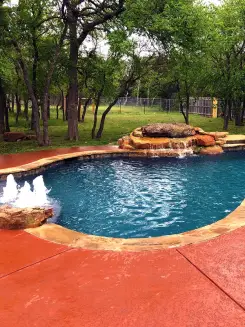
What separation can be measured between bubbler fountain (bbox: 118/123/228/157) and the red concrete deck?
7.94 metres

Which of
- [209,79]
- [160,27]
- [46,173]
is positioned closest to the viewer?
[46,173]

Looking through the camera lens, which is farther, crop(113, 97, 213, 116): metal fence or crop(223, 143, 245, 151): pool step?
crop(113, 97, 213, 116): metal fence

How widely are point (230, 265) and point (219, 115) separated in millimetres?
27064

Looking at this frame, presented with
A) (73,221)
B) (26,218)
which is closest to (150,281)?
(26,218)

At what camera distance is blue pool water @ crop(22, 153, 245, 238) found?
6000mm

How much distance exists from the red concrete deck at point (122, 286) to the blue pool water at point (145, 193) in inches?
60.2

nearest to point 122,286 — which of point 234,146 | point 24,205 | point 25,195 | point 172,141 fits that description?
A: point 24,205

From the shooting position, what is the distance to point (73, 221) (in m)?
6.16

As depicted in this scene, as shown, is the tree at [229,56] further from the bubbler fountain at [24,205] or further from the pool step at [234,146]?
the bubbler fountain at [24,205]

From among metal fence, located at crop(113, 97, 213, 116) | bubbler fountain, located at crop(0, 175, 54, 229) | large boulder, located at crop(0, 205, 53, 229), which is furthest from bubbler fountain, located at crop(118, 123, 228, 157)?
metal fence, located at crop(113, 97, 213, 116)

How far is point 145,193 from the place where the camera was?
774 cm

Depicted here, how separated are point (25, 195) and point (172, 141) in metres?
6.82

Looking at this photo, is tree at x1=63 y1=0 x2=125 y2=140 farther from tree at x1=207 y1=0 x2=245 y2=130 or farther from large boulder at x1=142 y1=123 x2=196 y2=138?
tree at x1=207 y1=0 x2=245 y2=130

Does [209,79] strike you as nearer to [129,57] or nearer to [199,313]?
[129,57]
